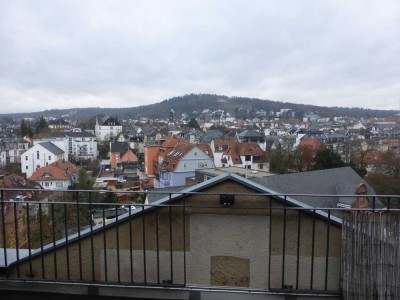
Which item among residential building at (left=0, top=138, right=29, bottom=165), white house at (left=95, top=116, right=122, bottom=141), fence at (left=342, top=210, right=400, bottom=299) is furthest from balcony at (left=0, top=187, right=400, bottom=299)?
white house at (left=95, top=116, right=122, bottom=141)

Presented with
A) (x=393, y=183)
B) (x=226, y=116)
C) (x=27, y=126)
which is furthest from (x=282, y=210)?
(x=226, y=116)

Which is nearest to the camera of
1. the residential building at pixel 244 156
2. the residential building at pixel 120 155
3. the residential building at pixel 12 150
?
the residential building at pixel 244 156

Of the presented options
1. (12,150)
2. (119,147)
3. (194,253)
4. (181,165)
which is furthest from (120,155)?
(194,253)

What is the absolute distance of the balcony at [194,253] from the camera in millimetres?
3338

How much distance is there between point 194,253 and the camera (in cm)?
357

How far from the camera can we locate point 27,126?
61.0 m

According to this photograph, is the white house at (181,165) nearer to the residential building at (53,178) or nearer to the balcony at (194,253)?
the residential building at (53,178)

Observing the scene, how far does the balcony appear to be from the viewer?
3338mm

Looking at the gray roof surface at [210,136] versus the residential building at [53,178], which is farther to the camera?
the gray roof surface at [210,136]

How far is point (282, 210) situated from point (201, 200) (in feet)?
2.65

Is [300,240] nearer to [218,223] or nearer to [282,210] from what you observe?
[282,210]

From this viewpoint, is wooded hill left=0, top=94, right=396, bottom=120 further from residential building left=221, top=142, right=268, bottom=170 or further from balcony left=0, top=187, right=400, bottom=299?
balcony left=0, top=187, right=400, bottom=299

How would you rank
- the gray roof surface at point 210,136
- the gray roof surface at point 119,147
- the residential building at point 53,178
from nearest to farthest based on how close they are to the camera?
the residential building at point 53,178 → the gray roof surface at point 119,147 → the gray roof surface at point 210,136

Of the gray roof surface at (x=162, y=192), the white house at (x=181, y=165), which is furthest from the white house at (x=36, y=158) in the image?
the gray roof surface at (x=162, y=192)
